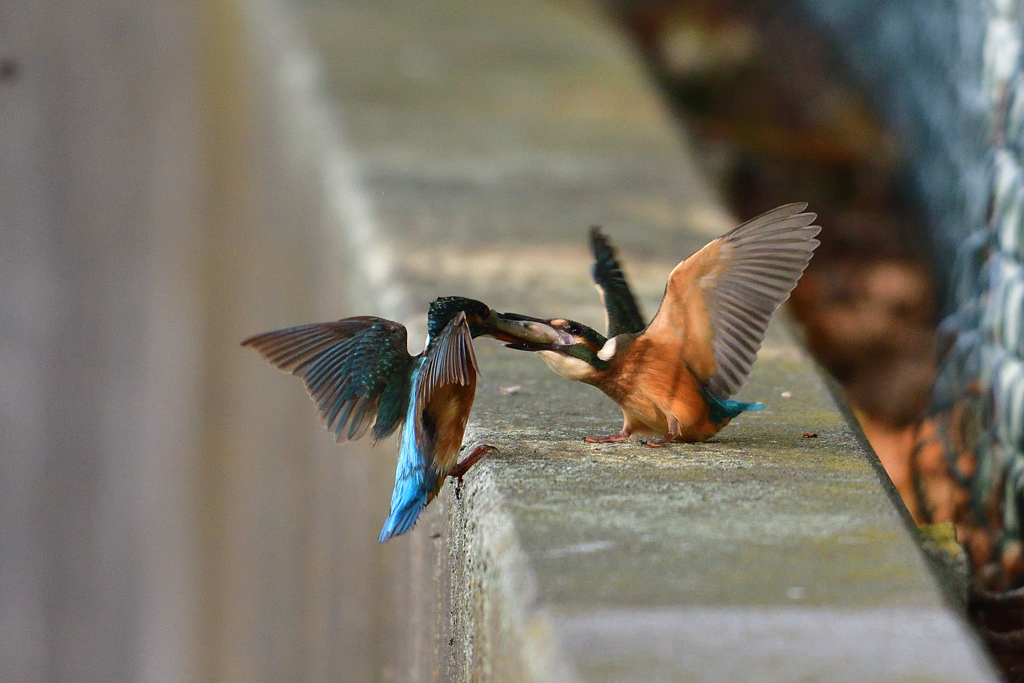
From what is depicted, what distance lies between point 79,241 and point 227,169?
103 cm

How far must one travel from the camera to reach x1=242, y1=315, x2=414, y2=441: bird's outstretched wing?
173cm

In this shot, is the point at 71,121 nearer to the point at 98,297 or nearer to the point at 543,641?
the point at 98,297

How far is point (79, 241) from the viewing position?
5.73 metres

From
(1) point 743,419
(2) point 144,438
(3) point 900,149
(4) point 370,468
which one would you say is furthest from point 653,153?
(2) point 144,438

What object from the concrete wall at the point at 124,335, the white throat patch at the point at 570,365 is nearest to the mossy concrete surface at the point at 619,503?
the white throat patch at the point at 570,365

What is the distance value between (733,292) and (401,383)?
17.6 inches

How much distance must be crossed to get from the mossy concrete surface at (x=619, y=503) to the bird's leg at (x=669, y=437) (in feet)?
0.05

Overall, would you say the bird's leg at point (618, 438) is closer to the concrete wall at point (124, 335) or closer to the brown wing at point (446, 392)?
the brown wing at point (446, 392)

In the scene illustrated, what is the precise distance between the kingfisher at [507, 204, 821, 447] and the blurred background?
0.62 m

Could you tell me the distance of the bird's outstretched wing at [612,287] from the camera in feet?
6.04

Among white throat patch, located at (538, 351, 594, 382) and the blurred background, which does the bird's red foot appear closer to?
white throat patch, located at (538, 351, 594, 382)

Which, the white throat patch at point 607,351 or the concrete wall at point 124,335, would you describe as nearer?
the white throat patch at point 607,351

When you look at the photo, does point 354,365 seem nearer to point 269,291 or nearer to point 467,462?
point 467,462

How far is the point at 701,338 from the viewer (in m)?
1.74
